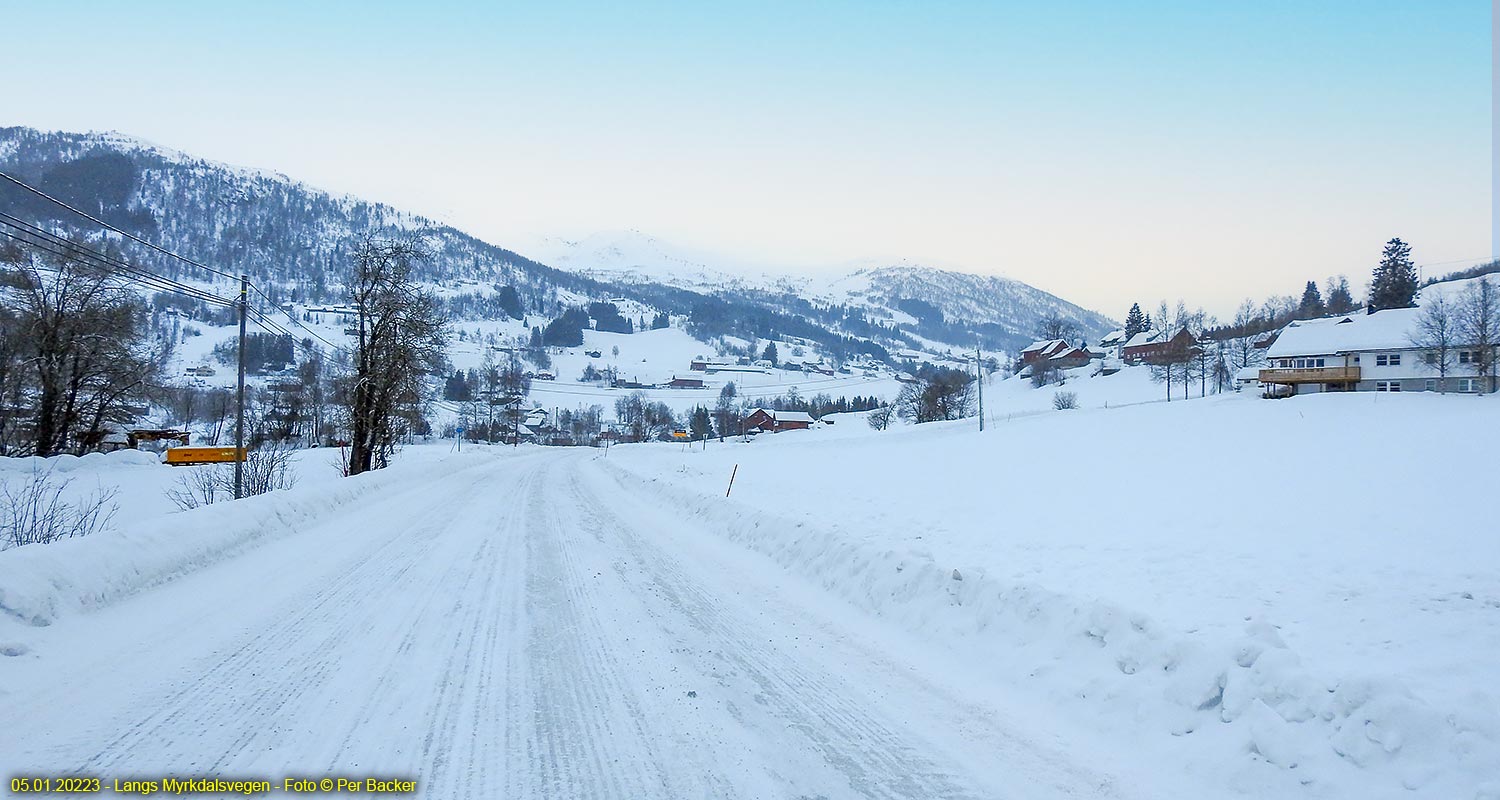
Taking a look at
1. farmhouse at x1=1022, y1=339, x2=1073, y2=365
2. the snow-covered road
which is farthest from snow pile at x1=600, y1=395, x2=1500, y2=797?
farmhouse at x1=1022, y1=339, x2=1073, y2=365

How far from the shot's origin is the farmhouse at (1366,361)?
58750 millimetres

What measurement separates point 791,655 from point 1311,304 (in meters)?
168

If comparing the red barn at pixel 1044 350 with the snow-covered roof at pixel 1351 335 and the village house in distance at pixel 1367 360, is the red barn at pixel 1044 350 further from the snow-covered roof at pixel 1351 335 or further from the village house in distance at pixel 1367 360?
the village house in distance at pixel 1367 360

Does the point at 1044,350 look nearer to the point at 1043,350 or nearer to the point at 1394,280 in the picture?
the point at 1043,350

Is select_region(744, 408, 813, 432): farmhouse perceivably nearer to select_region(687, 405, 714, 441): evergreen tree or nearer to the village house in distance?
select_region(687, 405, 714, 441): evergreen tree

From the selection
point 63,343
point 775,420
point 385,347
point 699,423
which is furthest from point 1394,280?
point 63,343

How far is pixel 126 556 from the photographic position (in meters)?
8.55

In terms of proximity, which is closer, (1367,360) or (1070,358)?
(1367,360)

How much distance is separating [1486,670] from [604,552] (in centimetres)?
1024

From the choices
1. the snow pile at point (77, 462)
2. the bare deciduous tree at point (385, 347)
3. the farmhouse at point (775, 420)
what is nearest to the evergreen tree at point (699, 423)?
the farmhouse at point (775, 420)

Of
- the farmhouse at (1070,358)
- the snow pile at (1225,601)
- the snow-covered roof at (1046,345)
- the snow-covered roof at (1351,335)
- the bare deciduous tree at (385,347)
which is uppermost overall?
the snow-covered roof at (1046,345)

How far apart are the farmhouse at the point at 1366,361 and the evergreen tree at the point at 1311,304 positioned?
7150cm

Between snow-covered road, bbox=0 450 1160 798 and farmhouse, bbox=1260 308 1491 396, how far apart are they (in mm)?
73983

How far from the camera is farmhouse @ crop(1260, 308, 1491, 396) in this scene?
58750 mm
